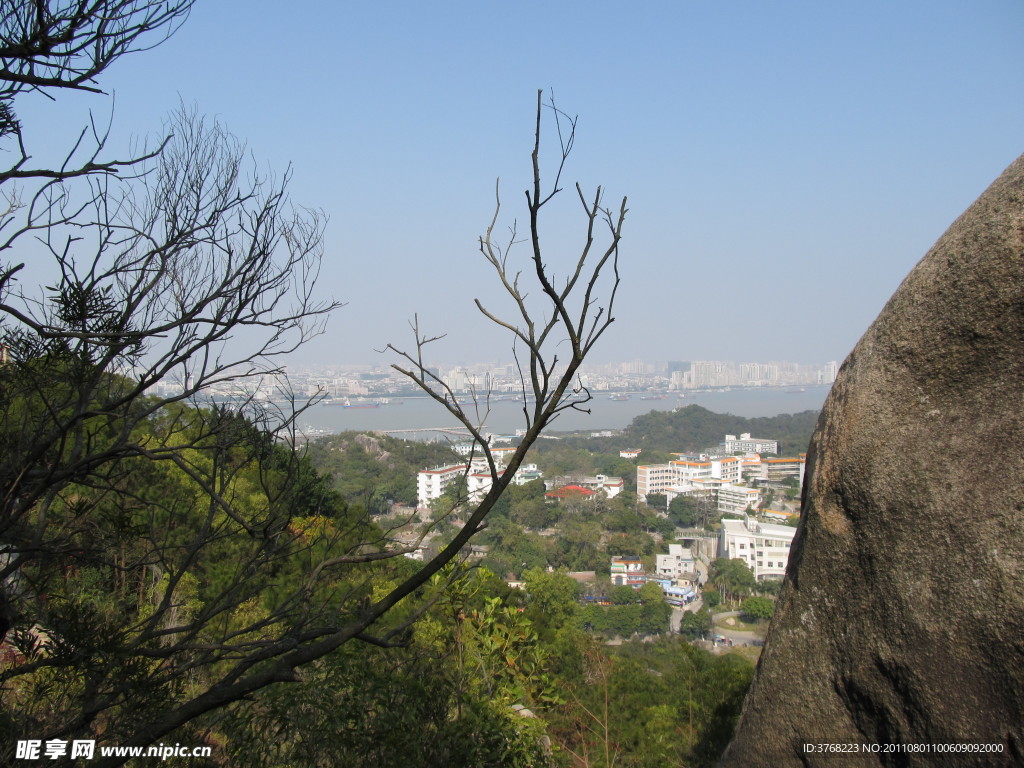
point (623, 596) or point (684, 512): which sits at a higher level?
point (684, 512)

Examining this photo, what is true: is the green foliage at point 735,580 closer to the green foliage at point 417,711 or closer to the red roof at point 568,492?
the red roof at point 568,492

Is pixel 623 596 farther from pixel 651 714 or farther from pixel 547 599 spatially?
pixel 651 714

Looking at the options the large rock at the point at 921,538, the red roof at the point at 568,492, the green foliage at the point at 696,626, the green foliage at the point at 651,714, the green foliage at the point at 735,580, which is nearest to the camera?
the large rock at the point at 921,538

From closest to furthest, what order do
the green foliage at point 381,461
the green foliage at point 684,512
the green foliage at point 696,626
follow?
the green foliage at point 696,626, the green foliage at point 381,461, the green foliage at point 684,512

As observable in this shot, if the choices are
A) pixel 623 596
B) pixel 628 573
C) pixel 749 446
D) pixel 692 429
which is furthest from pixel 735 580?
pixel 692 429

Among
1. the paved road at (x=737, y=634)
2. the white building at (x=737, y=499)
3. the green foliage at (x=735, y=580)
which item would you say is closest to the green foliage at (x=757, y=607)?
the paved road at (x=737, y=634)

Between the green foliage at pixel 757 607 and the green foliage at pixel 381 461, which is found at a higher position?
the green foliage at pixel 381 461

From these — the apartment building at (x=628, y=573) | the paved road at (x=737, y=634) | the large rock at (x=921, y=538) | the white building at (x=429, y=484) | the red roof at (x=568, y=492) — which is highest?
the large rock at (x=921, y=538)

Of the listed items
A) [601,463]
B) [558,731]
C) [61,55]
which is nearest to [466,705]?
[61,55]
